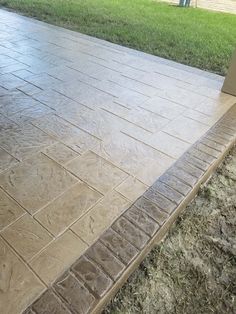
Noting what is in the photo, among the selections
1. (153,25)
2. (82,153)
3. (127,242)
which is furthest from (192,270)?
(153,25)

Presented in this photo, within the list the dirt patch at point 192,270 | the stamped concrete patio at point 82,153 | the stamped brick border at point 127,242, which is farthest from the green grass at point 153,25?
the dirt patch at point 192,270

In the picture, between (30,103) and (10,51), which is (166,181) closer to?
(30,103)

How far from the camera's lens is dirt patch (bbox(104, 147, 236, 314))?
1.20 metres

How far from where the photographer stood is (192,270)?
4.37 feet

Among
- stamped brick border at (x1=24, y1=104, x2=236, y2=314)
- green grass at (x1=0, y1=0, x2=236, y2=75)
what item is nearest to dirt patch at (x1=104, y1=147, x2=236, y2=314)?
stamped brick border at (x1=24, y1=104, x2=236, y2=314)

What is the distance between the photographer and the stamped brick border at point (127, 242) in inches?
43.8

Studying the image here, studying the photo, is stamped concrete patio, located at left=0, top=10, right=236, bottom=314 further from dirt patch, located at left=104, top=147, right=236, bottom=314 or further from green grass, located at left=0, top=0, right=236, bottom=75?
green grass, located at left=0, top=0, right=236, bottom=75

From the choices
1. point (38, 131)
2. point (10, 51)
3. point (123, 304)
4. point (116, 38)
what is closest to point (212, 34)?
point (116, 38)

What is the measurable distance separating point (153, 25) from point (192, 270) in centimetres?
443

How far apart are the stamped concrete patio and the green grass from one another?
0.51 m

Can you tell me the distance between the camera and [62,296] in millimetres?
1117

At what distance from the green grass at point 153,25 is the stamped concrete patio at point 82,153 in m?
0.51

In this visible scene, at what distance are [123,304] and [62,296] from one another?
0.85 feet

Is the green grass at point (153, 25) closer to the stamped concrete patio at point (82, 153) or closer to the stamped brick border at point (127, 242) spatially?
the stamped concrete patio at point (82, 153)
